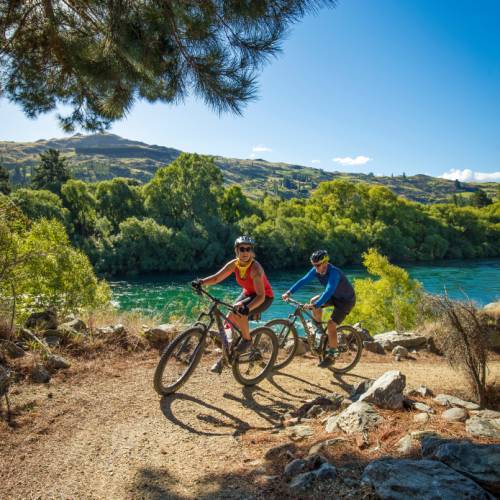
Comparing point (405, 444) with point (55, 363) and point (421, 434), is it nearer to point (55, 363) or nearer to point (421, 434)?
point (421, 434)

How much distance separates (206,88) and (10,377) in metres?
5.14

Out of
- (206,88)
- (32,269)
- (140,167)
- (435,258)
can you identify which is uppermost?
(140,167)

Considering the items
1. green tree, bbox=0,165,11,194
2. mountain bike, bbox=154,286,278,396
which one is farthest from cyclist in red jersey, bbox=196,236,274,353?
green tree, bbox=0,165,11,194

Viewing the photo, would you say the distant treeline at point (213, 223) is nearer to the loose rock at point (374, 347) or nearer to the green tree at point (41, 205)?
the green tree at point (41, 205)

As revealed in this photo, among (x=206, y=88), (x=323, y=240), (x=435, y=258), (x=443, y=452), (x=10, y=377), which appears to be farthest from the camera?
(x=435, y=258)

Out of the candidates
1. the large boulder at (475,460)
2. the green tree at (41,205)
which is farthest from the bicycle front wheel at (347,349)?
the green tree at (41,205)

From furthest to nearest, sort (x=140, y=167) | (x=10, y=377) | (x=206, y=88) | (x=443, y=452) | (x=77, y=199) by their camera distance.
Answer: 1. (x=140, y=167)
2. (x=77, y=199)
3. (x=206, y=88)
4. (x=10, y=377)
5. (x=443, y=452)

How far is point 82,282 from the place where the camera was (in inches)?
370

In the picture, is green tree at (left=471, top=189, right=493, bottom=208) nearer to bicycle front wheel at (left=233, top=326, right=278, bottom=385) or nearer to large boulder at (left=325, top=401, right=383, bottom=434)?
bicycle front wheel at (left=233, top=326, right=278, bottom=385)

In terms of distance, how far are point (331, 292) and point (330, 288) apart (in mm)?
74

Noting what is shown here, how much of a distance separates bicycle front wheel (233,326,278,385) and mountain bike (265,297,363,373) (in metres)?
0.28

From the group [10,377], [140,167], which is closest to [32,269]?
[10,377]

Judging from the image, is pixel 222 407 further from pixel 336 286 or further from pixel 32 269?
pixel 32 269

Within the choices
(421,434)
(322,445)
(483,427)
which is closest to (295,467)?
(322,445)
